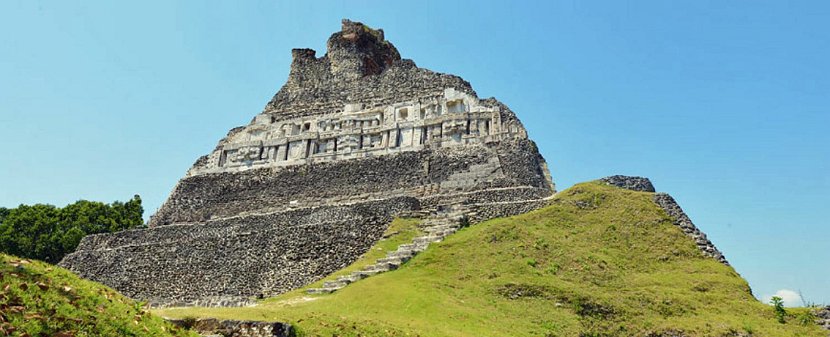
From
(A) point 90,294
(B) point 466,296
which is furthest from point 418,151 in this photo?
(A) point 90,294

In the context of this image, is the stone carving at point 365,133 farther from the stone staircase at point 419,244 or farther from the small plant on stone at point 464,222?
the small plant on stone at point 464,222

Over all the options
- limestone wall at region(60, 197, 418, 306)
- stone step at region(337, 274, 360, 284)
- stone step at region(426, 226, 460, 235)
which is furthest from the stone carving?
stone step at region(337, 274, 360, 284)

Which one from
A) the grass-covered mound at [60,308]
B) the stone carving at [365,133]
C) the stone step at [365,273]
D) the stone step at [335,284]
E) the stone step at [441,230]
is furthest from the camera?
the stone carving at [365,133]

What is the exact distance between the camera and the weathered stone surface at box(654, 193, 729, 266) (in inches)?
830

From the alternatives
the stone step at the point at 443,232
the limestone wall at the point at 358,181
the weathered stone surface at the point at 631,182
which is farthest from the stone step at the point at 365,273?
the weathered stone surface at the point at 631,182

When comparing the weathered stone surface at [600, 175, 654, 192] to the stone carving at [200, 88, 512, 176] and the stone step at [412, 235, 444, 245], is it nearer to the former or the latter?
the stone carving at [200, 88, 512, 176]

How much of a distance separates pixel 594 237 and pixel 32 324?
17.6 metres

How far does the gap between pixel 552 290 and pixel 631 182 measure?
10.2 meters

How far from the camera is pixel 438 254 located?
70.7 feet

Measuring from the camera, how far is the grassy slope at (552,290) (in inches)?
625

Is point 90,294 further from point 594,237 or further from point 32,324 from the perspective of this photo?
point 594,237

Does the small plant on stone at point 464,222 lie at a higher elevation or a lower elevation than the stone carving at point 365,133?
lower

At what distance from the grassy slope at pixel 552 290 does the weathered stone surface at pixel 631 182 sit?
8.02 feet

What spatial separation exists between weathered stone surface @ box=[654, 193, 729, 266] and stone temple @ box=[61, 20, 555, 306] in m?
4.63
